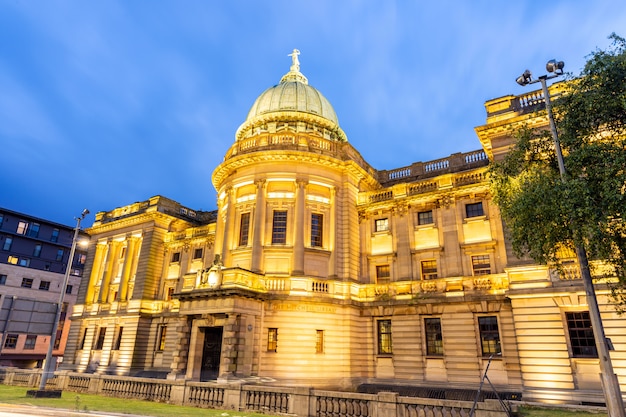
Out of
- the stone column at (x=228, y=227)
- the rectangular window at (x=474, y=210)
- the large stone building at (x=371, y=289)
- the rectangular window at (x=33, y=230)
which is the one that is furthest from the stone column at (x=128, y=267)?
the rectangular window at (x=474, y=210)

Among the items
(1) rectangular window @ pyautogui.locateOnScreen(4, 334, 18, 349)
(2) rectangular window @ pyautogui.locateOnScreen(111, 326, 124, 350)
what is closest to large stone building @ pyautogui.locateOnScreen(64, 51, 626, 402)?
(2) rectangular window @ pyautogui.locateOnScreen(111, 326, 124, 350)

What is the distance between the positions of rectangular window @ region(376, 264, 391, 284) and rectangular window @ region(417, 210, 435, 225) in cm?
440

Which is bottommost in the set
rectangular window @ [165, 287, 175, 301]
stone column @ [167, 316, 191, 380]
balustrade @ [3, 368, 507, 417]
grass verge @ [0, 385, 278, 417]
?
grass verge @ [0, 385, 278, 417]

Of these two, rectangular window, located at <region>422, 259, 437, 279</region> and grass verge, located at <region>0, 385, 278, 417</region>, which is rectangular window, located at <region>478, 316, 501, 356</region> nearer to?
rectangular window, located at <region>422, 259, 437, 279</region>

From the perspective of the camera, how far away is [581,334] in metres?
20.2

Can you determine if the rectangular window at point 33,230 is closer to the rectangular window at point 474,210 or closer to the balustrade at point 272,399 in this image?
the balustrade at point 272,399

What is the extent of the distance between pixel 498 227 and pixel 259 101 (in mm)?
28109

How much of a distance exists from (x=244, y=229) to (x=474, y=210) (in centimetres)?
1801

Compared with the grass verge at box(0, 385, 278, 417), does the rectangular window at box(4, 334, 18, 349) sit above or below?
above

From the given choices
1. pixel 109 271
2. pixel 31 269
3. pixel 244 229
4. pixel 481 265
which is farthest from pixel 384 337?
pixel 31 269

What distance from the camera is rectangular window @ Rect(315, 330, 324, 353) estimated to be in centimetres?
2717

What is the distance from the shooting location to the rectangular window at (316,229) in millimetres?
30828

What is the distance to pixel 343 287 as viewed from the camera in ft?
95.6

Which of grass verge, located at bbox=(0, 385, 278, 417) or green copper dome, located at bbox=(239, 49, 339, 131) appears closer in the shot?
grass verge, located at bbox=(0, 385, 278, 417)
